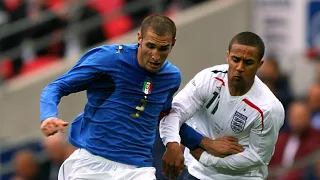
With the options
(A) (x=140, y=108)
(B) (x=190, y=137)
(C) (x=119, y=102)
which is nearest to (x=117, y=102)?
(C) (x=119, y=102)

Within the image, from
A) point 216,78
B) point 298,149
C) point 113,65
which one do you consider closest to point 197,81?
point 216,78

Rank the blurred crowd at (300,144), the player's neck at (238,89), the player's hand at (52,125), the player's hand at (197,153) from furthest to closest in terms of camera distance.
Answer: the blurred crowd at (300,144) < the player's hand at (197,153) < the player's neck at (238,89) < the player's hand at (52,125)

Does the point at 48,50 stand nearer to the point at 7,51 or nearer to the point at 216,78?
the point at 7,51

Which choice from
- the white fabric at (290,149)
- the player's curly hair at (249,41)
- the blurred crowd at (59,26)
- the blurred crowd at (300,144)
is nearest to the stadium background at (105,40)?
the blurred crowd at (59,26)

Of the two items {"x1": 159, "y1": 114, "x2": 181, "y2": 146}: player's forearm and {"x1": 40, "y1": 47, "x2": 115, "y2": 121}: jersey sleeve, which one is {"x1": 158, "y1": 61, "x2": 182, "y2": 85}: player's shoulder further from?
{"x1": 40, "y1": 47, "x2": 115, "y2": 121}: jersey sleeve

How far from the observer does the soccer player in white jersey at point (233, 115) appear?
7543 millimetres

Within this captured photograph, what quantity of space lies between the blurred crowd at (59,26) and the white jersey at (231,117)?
250 inches

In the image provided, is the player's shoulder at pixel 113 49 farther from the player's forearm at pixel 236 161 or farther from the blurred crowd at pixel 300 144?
the blurred crowd at pixel 300 144

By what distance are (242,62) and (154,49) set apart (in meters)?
0.66

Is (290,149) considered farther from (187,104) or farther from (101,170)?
(101,170)

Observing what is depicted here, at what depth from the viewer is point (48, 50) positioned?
14.7 meters

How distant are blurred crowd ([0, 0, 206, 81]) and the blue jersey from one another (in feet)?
21.8

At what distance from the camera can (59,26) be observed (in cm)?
1441

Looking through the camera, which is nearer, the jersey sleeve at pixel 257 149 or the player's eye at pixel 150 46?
the player's eye at pixel 150 46
